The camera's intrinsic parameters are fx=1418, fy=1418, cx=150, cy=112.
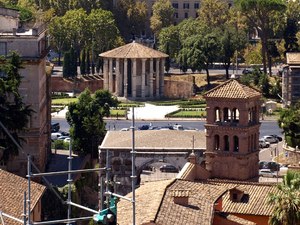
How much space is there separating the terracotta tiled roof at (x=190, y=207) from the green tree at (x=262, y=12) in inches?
3331

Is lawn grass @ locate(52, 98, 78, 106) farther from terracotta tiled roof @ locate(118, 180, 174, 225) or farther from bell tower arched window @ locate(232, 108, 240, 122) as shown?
terracotta tiled roof @ locate(118, 180, 174, 225)

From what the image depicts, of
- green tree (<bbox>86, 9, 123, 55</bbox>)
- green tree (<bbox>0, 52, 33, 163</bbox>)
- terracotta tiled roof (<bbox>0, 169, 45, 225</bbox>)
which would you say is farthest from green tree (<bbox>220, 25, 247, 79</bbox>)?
terracotta tiled roof (<bbox>0, 169, 45, 225</bbox>)

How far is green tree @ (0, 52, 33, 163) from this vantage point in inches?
2933

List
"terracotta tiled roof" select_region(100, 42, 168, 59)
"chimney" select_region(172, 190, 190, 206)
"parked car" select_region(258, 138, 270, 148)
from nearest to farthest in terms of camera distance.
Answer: "chimney" select_region(172, 190, 190, 206) < "parked car" select_region(258, 138, 270, 148) < "terracotta tiled roof" select_region(100, 42, 168, 59)

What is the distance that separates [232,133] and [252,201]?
10.1 m

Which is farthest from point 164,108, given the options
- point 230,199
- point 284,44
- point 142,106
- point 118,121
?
point 230,199

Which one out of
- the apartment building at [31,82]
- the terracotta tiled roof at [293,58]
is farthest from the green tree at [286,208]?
the terracotta tiled roof at [293,58]

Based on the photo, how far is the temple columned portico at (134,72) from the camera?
5340 inches

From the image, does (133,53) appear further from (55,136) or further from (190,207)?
(190,207)

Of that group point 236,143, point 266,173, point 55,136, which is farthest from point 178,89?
point 236,143

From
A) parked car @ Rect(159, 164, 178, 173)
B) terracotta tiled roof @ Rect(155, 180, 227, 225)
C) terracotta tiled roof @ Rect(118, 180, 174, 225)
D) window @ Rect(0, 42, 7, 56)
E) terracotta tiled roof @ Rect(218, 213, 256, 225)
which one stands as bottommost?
parked car @ Rect(159, 164, 178, 173)

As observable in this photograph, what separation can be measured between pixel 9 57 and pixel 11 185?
24.8 metres

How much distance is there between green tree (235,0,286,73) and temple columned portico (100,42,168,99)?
12.1 meters

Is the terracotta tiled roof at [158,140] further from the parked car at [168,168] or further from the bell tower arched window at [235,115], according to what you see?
the bell tower arched window at [235,115]
